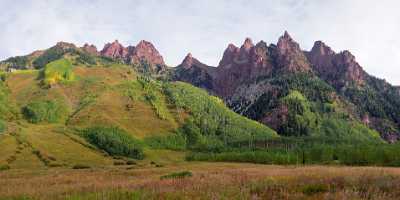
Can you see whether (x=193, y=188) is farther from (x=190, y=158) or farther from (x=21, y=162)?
(x=190, y=158)

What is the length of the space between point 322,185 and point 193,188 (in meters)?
4.68

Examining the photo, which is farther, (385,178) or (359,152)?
(359,152)

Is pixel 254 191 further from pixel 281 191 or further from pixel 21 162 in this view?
pixel 21 162

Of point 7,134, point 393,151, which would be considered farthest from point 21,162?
point 393,151

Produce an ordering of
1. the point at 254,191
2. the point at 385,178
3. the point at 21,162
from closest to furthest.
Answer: the point at 254,191 → the point at 385,178 → the point at 21,162

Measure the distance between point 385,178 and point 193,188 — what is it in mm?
7500

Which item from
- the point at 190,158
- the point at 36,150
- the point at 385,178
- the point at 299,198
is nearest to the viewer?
the point at 299,198

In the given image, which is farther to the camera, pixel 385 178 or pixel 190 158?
pixel 190 158

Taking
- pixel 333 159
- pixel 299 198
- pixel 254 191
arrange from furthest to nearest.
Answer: pixel 333 159 < pixel 254 191 < pixel 299 198

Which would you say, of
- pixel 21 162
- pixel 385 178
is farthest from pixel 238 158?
pixel 385 178

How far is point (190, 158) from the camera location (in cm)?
18438

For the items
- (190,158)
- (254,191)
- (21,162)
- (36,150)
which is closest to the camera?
(254,191)

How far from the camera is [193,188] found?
631 inches

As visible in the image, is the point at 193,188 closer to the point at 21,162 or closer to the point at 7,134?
the point at 21,162
